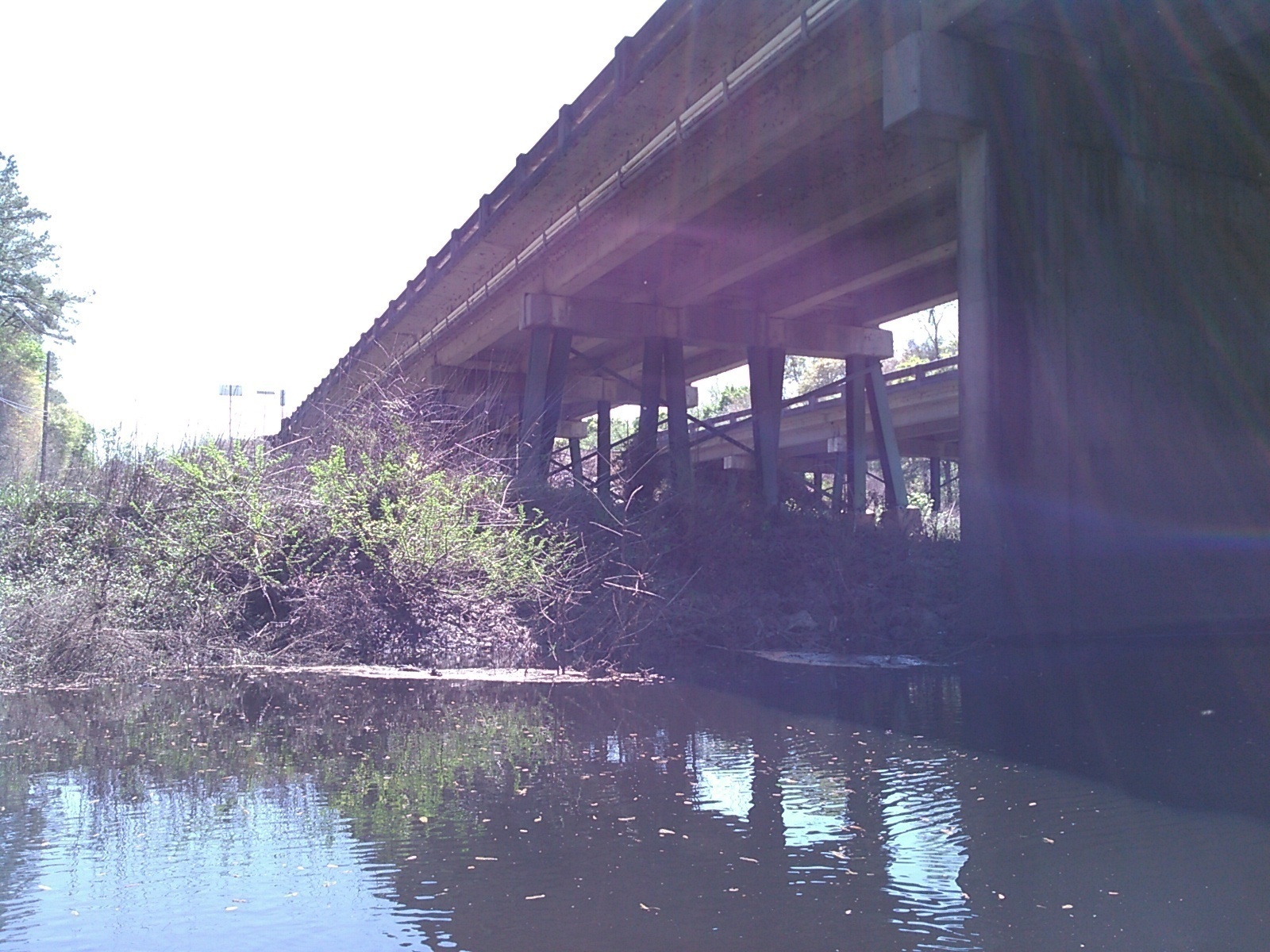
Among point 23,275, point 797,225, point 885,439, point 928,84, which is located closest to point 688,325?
point 797,225

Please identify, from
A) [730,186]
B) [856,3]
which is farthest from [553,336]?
[856,3]

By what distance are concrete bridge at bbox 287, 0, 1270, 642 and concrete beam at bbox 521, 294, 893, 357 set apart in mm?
3604

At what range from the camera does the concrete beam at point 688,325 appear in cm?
2005

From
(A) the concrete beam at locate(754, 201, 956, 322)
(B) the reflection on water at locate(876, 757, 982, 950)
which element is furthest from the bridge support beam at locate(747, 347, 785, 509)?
(B) the reflection on water at locate(876, 757, 982, 950)

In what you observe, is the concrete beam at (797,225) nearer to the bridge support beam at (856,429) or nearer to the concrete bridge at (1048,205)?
the concrete bridge at (1048,205)

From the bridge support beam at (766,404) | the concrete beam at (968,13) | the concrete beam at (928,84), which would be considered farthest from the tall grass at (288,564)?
the bridge support beam at (766,404)

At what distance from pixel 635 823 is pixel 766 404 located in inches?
728

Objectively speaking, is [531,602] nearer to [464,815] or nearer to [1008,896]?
[464,815]

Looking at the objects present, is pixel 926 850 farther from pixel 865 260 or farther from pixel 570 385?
pixel 570 385

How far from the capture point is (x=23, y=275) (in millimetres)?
46281

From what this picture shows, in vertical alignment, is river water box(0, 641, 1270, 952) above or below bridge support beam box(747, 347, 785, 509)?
below

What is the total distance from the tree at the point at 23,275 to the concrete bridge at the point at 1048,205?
38.0 meters

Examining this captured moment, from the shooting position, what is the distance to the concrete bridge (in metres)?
11.3

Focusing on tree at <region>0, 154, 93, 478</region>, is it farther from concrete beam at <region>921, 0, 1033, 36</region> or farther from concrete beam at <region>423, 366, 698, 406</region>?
concrete beam at <region>921, 0, 1033, 36</region>
